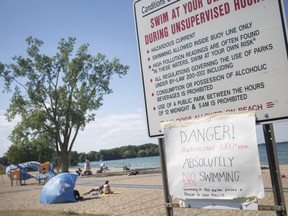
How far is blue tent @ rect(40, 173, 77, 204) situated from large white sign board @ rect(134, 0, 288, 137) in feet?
40.3

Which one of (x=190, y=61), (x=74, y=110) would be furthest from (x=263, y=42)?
(x=74, y=110)

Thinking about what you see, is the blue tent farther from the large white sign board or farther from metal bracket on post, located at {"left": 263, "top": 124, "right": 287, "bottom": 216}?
metal bracket on post, located at {"left": 263, "top": 124, "right": 287, "bottom": 216}

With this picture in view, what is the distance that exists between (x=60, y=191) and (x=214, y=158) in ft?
42.8

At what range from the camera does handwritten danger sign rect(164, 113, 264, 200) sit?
9.87 feet

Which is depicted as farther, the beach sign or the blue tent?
the blue tent

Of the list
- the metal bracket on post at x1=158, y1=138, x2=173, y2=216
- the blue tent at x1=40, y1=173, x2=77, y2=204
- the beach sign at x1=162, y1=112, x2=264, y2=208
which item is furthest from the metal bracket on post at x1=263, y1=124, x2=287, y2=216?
the blue tent at x1=40, y1=173, x2=77, y2=204

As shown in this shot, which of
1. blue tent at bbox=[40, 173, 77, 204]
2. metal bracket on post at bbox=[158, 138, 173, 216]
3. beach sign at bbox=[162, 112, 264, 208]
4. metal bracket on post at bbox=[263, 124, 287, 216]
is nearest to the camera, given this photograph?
metal bracket on post at bbox=[263, 124, 287, 216]

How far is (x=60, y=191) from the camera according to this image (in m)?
14.8

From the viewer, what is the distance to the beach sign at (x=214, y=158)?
3008 millimetres

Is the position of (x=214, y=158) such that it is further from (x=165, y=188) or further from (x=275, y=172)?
(x=165, y=188)

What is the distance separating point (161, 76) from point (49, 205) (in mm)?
12285

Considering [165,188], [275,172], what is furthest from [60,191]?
[275,172]

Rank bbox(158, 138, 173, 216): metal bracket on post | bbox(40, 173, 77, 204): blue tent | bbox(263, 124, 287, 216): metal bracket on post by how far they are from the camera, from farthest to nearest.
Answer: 1. bbox(40, 173, 77, 204): blue tent
2. bbox(158, 138, 173, 216): metal bracket on post
3. bbox(263, 124, 287, 216): metal bracket on post

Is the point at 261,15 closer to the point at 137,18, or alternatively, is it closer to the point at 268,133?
the point at 268,133
